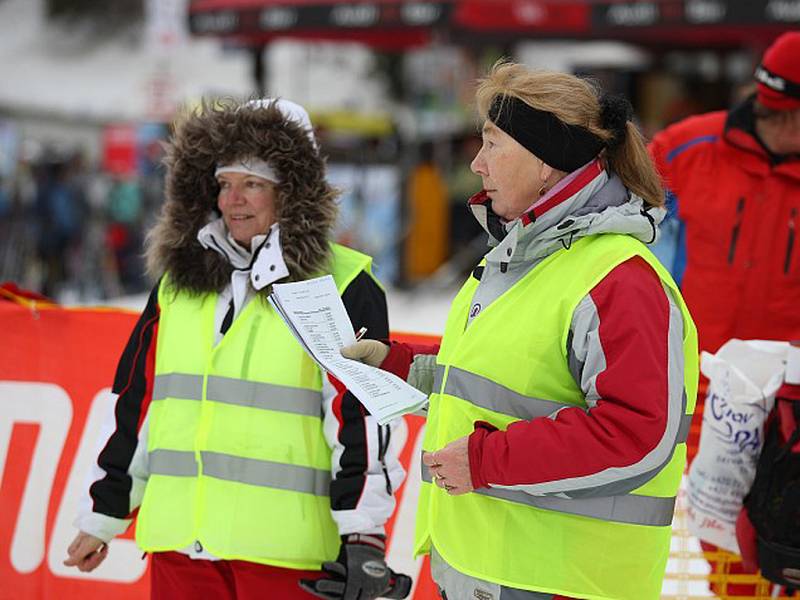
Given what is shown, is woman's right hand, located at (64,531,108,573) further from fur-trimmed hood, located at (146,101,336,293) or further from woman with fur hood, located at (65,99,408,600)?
fur-trimmed hood, located at (146,101,336,293)

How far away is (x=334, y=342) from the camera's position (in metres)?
2.48

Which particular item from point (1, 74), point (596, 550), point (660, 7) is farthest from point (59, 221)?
point (1, 74)

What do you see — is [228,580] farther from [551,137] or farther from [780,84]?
[780,84]

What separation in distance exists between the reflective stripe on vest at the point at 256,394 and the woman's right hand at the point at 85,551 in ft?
1.62

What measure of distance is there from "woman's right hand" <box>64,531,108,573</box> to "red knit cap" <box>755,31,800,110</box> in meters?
2.34

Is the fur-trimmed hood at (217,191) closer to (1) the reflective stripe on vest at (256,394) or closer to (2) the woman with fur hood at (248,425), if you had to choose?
(2) the woman with fur hood at (248,425)

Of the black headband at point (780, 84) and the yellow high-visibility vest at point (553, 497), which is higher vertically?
the black headband at point (780, 84)

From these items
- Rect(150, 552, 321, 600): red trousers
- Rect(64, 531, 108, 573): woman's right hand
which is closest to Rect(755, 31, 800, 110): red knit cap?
Rect(150, 552, 321, 600): red trousers

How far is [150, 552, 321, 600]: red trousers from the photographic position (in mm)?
2836

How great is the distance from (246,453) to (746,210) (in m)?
1.80

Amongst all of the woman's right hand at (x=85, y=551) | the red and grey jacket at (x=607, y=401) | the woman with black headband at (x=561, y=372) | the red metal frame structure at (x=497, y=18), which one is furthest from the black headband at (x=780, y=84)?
the red metal frame structure at (x=497, y=18)

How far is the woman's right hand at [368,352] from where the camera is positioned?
2492 millimetres

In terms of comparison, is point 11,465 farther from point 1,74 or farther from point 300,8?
point 1,74

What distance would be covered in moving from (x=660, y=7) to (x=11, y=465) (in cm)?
773
